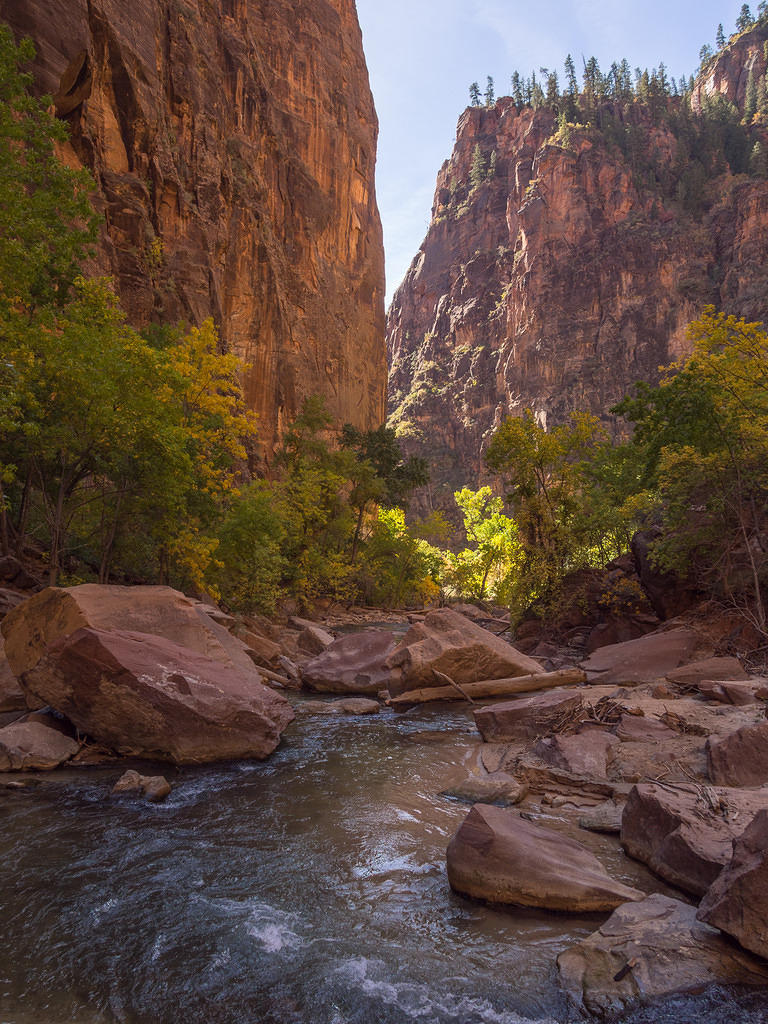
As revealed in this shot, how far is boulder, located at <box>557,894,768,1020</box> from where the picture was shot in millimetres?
3881

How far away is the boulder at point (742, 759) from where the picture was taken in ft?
22.4

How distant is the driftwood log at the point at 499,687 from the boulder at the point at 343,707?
0.68 metres

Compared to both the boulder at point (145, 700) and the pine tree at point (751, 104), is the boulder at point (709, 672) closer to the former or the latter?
the boulder at point (145, 700)

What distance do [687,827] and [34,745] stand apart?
27.9 feet

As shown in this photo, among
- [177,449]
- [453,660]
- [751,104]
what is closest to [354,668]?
[453,660]

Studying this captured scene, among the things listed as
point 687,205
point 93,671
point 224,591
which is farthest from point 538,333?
point 93,671

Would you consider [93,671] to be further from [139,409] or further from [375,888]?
[139,409]

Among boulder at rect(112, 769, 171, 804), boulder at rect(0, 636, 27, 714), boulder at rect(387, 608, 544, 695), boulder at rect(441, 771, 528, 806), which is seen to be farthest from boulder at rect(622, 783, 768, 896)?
boulder at rect(0, 636, 27, 714)

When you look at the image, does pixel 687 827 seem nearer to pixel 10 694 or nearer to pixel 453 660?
pixel 453 660

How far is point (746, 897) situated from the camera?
400 centimetres

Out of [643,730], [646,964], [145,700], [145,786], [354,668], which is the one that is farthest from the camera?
[354,668]

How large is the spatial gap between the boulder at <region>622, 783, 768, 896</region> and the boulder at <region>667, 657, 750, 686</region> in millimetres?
6260

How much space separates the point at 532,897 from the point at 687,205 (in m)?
117

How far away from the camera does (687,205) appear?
9731cm
